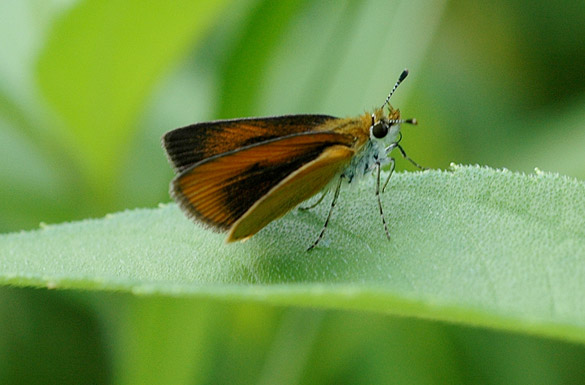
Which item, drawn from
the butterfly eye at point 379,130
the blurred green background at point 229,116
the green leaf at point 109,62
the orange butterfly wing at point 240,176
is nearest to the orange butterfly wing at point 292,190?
the orange butterfly wing at point 240,176

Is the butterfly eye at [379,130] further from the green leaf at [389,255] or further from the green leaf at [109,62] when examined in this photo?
the green leaf at [109,62]

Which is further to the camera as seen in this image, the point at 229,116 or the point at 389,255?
the point at 229,116

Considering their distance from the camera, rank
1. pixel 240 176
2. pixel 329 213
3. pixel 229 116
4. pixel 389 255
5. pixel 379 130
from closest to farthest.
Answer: pixel 389 255 → pixel 240 176 → pixel 329 213 → pixel 379 130 → pixel 229 116

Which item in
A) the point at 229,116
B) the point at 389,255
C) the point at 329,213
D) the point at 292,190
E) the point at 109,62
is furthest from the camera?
the point at 229,116

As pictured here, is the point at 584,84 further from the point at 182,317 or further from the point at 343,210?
the point at 182,317

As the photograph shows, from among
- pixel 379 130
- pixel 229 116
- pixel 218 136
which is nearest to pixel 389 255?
pixel 379 130

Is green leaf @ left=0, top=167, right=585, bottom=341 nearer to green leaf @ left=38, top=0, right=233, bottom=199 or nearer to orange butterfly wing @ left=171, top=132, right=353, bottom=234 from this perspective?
orange butterfly wing @ left=171, top=132, right=353, bottom=234

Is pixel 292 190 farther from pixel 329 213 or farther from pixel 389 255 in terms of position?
pixel 389 255
